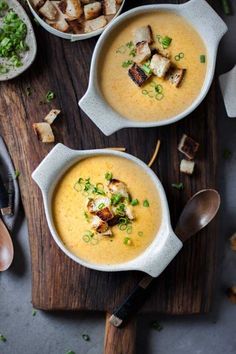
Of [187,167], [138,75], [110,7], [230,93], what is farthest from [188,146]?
[110,7]

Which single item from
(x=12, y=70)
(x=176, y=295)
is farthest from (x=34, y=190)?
(x=176, y=295)

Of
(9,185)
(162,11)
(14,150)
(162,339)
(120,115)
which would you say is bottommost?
(162,339)

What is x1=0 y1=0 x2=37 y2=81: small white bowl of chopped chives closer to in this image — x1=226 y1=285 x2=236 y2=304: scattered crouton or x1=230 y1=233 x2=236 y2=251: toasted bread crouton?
x1=230 y1=233 x2=236 y2=251: toasted bread crouton

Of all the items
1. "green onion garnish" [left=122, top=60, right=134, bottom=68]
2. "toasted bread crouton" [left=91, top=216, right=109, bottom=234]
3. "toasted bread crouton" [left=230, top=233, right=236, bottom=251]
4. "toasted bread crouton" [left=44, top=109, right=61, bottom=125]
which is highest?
"green onion garnish" [left=122, top=60, right=134, bottom=68]

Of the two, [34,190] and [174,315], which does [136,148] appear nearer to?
[34,190]

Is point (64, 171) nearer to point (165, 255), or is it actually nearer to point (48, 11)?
point (165, 255)

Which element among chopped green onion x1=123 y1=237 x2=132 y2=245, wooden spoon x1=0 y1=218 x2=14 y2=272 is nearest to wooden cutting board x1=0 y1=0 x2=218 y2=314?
wooden spoon x1=0 y1=218 x2=14 y2=272
